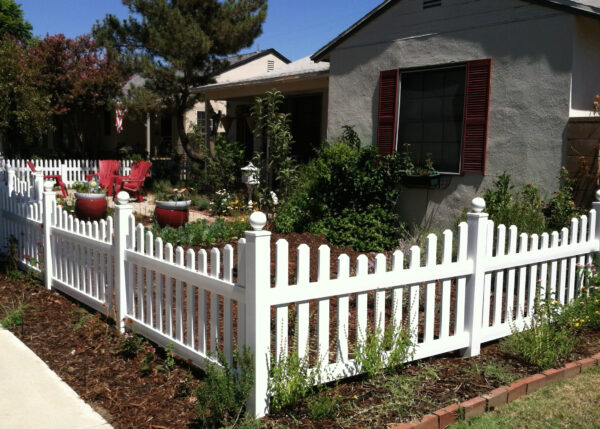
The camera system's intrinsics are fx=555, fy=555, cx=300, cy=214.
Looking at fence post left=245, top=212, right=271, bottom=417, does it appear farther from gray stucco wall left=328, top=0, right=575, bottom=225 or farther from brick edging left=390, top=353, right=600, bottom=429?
gray stucco wall left=328, top=0, right=575, bottom=225

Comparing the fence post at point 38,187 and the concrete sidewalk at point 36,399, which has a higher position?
the fence post at point 38,187

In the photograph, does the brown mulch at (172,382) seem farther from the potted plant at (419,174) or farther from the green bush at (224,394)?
the potted plant at (419,174)

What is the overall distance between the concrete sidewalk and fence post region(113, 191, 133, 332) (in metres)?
0.71

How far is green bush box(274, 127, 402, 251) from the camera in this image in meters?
7.62

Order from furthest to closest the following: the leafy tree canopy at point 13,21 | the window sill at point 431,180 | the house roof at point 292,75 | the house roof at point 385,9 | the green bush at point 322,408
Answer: the leafy tree canopy at point 13,21 → the house roof at point 292,75 → the window sill at point 431,180 → the house roof at point 385,9 → the green bush at point 322,408

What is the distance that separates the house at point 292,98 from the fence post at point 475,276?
22.7 ft

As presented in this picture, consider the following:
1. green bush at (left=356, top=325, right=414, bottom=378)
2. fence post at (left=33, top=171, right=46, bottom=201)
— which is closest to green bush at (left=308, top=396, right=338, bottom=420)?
green bush at (left=356, top=325, right=414, bottom=378)

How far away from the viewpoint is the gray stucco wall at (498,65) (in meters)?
6.91

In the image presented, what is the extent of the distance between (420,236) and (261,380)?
494 cm

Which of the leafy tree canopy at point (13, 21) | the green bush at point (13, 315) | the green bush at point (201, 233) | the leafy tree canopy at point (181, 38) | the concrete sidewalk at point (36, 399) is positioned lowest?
the concrete sidewalk at point (36, 399)

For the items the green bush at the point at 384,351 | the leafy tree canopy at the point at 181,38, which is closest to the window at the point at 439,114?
the green bush at the point at 384,351

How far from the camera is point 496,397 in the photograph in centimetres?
352

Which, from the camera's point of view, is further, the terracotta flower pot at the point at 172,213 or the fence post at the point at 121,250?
the terracotta flower pot at the point at 172,213

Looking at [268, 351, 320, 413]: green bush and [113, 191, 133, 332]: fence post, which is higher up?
[113, 191, 133, 332]: fence post
